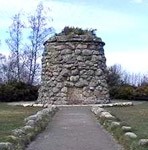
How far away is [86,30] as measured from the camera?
31844 mm

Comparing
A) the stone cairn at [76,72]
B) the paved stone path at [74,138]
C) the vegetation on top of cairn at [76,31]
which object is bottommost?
the paved stone path at [74,138]

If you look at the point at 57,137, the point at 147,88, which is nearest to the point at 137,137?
the point at 57,137

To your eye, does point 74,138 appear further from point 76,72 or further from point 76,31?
point 76,31

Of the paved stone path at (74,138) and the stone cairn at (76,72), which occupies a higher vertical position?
the stone cairn at (76,72)

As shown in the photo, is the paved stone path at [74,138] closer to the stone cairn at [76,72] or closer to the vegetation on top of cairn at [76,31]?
the stone cairn at [76,72]

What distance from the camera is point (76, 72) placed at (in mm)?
30453

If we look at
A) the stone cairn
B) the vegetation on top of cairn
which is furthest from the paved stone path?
the vegetation on top of cairn

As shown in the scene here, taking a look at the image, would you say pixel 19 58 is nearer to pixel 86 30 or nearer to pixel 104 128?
pixel 86 30

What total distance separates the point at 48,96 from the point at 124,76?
2815cm

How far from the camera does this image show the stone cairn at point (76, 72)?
99.9 feet

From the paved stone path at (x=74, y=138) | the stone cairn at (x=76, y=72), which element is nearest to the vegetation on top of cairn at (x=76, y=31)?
the stone cairn at (x=76, y=72)

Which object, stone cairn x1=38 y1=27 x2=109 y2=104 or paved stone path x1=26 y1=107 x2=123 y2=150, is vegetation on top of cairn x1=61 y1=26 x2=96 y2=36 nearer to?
stone cairn x1=38 y1=27 x2=109 y2=104

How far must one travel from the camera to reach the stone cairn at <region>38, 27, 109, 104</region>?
99.9 ft

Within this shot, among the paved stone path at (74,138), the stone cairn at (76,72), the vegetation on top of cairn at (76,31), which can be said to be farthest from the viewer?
the vegetation on top of cairn at (76,31)
